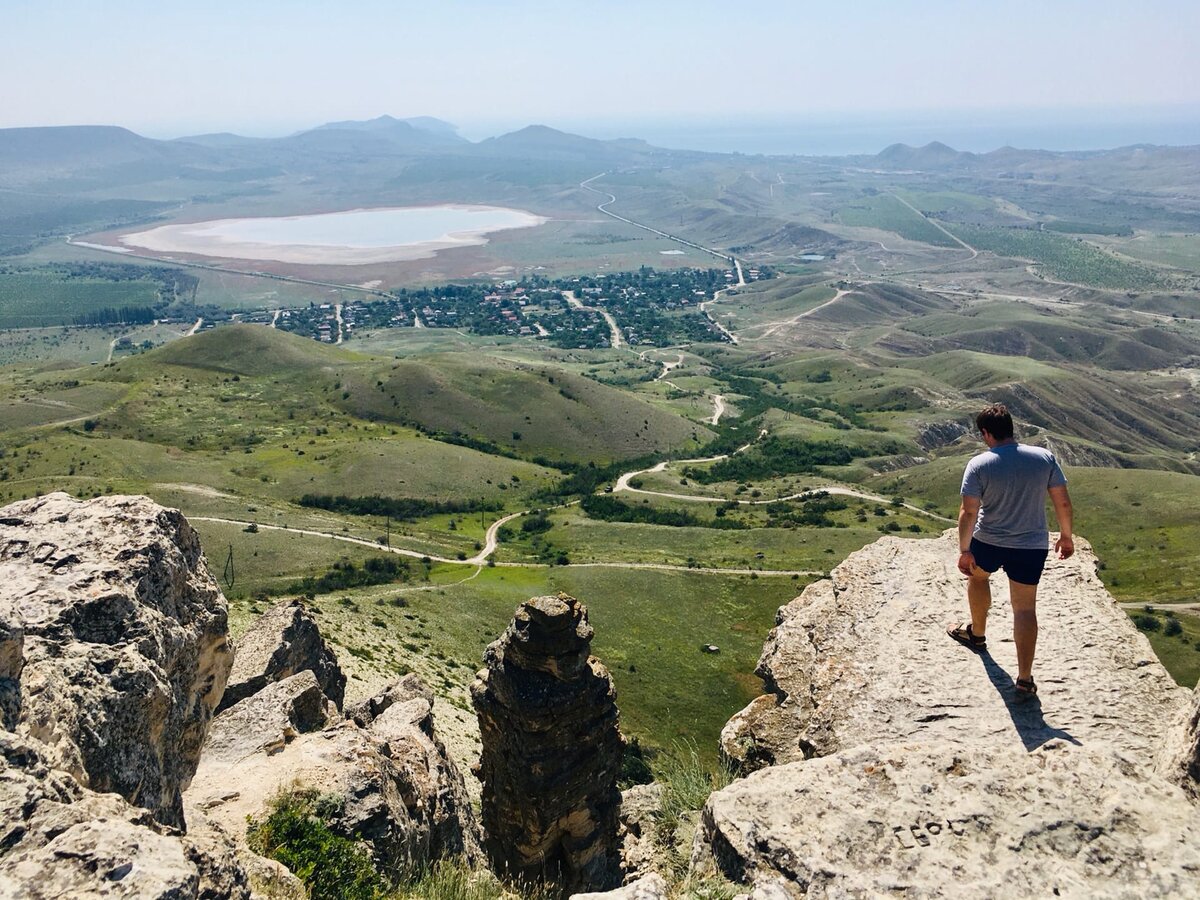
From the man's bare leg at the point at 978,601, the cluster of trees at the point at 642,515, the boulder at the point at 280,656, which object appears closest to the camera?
the man's bare leg at the point at 978,601

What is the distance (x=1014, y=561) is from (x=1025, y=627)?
3.37 feet

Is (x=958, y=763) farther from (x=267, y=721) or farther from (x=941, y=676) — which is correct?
(x=267, y=721)

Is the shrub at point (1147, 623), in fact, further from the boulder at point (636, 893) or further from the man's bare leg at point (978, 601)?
the boulder at point (636, 893)

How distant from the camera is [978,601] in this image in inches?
498

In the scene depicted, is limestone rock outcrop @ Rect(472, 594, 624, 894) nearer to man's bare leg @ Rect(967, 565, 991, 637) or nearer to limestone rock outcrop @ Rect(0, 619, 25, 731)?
man's bare leg @ Rect(967, 565, 991, 637)

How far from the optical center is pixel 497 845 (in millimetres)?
22266

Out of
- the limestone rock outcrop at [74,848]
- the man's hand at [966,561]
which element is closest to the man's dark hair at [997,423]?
the man's hand at [966,561]

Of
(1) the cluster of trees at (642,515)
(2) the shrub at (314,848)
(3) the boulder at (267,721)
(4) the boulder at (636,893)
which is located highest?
(4) the boulder at (636,893)

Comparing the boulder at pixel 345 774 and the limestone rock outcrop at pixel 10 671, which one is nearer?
the limestone rock outcrop at pixel 10 671

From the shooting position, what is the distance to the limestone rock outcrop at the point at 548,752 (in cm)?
2141

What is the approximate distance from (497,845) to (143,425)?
12866 cm

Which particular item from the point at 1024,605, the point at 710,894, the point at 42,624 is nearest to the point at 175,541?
the point at 42,624

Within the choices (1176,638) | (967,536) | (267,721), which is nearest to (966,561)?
(967,536)

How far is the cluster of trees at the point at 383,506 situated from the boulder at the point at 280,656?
74447 millimetres
